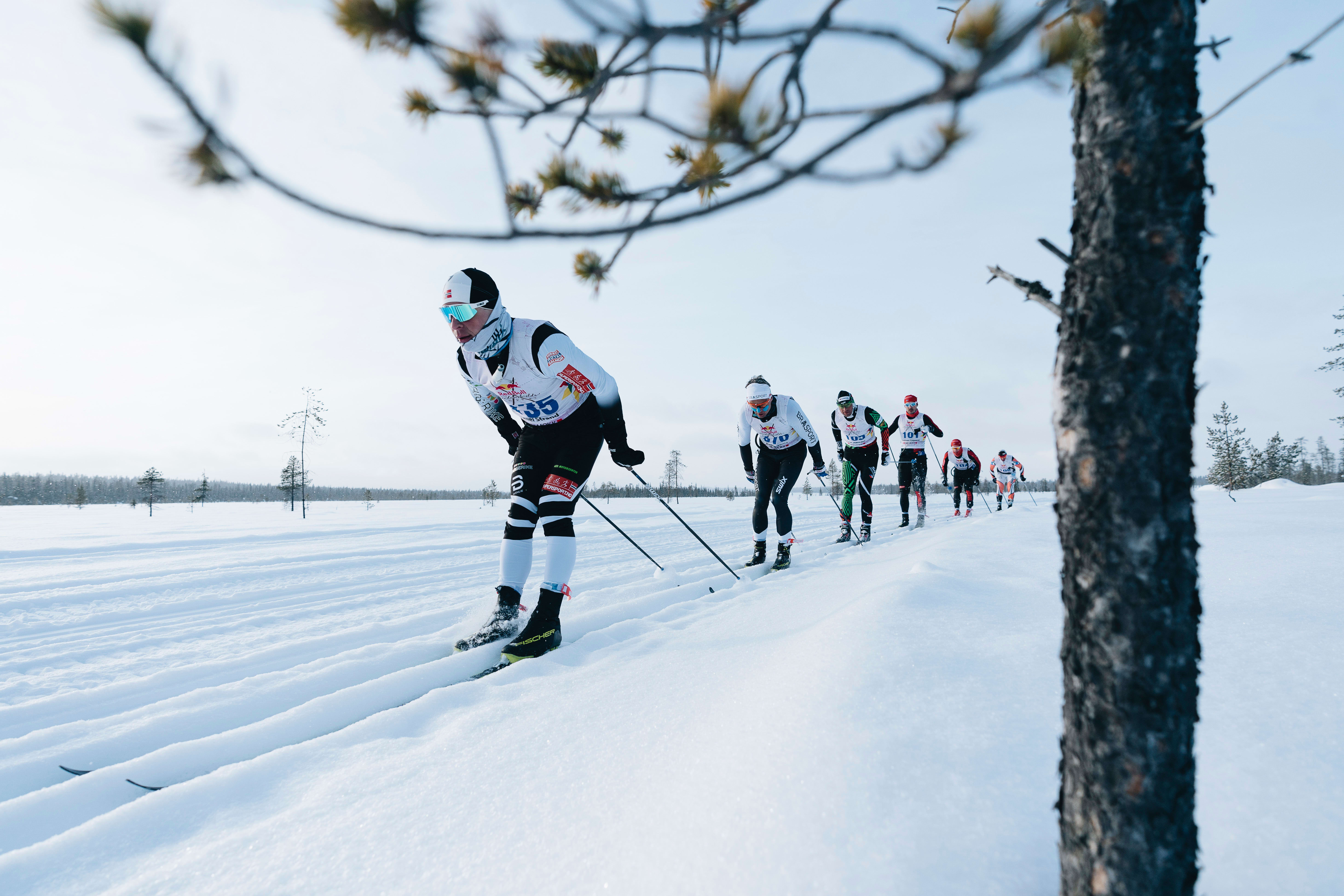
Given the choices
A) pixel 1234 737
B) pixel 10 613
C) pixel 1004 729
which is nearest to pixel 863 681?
pixel 1004 729

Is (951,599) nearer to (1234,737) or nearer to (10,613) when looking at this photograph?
(1234,737)

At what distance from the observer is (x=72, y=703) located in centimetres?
253

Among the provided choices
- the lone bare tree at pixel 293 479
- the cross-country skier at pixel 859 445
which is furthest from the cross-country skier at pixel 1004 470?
the lone bare tree at pixel 293 479

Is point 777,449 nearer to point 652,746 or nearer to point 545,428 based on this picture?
point 545,428

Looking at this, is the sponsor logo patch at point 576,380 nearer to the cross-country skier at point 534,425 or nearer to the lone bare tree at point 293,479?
the cross-country skier at point 534,425

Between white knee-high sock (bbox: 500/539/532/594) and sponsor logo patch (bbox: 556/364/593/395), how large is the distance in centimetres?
97

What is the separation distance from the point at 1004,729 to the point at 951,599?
1409mm

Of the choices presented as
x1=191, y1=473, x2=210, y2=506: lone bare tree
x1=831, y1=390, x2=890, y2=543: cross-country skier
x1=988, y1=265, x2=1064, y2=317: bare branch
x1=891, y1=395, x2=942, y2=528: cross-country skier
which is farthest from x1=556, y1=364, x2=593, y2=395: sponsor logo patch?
x1=191, y1=473, x2=210, y2=506: lone bare tree

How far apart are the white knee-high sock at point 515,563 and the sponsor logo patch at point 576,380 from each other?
972 mm

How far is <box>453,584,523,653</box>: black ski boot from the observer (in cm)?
316

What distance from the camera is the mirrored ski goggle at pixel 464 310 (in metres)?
3.16

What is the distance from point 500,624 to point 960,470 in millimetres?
13879

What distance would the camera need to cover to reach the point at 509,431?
13.6ft

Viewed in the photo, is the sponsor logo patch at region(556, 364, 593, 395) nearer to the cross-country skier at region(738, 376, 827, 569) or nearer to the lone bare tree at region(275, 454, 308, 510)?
the cross-country skier at region(738, 376, 827, 569)
